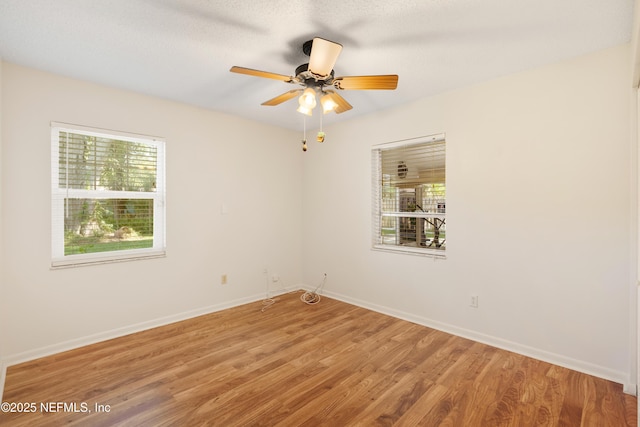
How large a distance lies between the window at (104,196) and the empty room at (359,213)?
0.06 ft

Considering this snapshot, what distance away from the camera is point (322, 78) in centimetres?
224

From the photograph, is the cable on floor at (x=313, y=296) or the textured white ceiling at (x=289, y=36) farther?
the cable on floor at (x=313, y=296)

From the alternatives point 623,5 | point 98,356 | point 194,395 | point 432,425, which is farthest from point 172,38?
point 432,425

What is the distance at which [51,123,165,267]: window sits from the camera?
2.78 meters

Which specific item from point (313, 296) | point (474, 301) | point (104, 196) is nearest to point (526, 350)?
point (474, 301)

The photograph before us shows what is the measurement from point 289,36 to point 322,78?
0.34 meters

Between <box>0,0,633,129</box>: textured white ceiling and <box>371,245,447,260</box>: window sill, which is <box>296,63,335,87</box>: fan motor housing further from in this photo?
<box>371,245,447,260</box>: window sill

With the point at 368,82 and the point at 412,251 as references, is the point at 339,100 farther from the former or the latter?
the point at 412,251

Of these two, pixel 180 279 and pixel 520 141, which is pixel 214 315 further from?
pixel 520 141

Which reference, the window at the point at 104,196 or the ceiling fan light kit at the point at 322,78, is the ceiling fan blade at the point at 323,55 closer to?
the ceiling fan light kit at the point at 322,78

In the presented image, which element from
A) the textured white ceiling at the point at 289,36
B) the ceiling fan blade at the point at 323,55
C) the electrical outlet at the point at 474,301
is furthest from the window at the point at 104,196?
the electrical outlet at the point at 474,301

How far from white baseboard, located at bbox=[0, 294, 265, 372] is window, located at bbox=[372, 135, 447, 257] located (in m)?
2.11

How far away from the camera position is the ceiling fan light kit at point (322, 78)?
6.21 ft

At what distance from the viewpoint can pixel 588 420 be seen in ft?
6.11
